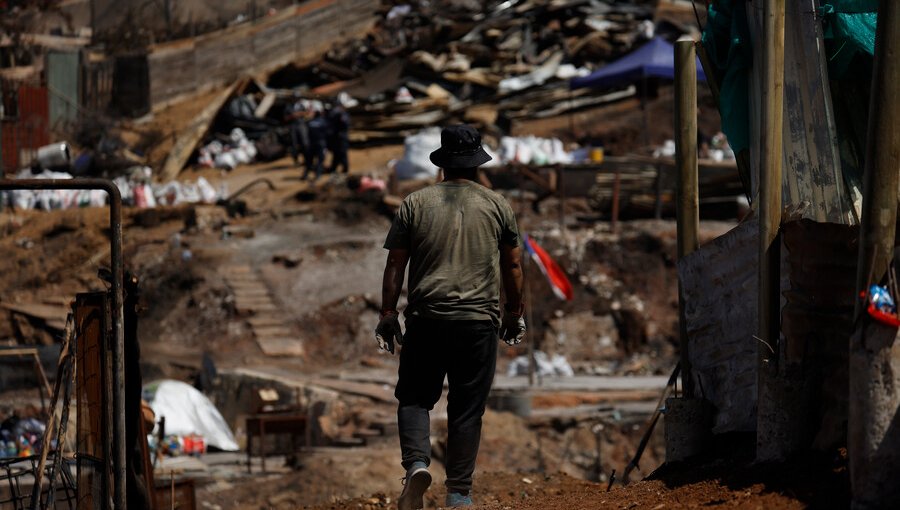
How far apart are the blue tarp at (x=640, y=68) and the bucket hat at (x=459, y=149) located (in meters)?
20.7

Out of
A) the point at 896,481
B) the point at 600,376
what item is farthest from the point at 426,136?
the point at 896,481

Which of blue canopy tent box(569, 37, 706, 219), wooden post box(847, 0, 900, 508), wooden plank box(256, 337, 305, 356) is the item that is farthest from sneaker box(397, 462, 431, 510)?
blue canopy tent box(569, 37, 706, 219)

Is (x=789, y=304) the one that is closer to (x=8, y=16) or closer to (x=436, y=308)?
(x=436, y=308)

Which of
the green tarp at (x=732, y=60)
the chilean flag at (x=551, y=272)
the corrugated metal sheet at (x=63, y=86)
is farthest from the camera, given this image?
the corrugated metal sheet at (x=63, y=86)

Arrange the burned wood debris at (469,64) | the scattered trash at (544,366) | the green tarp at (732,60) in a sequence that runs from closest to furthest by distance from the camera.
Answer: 1. the green tarp at (732,60)
2. the scattered trash at (544,366)
3. the burned wood debris at (469,64)

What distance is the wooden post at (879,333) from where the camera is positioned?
4145 mm

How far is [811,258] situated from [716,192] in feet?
61.8

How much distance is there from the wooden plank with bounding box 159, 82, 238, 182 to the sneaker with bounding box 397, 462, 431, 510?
23.9 m

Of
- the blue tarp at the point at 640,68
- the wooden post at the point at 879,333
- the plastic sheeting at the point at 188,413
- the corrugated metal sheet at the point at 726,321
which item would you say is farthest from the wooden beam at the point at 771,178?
the blue tarp at the point at 640,68

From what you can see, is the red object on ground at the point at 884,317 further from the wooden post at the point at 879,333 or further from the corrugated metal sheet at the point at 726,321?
the corrugated metal sheet at the point at 726,321

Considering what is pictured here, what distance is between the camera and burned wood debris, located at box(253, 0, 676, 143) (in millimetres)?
31641

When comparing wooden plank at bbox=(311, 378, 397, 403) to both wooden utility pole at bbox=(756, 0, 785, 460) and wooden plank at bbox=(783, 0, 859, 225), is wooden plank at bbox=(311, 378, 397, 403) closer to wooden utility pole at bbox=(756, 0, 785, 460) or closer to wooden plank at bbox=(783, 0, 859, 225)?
wooden plank at bbox=(783, 0, 859, 225)

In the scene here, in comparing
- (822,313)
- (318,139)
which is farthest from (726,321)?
(318,139)

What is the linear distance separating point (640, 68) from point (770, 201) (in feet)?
70.8
